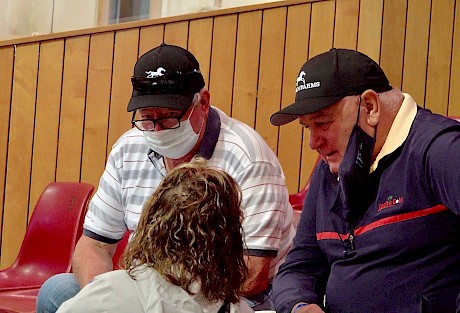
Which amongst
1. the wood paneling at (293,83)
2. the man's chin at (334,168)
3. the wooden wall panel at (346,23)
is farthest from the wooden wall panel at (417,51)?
the man's chin at (334,168)

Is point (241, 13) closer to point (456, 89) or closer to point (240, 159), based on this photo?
point (456, 89)

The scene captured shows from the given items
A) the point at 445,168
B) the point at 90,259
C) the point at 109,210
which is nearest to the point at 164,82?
the point at 109,210

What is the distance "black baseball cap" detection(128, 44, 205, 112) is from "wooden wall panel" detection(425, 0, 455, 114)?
4.81 feet

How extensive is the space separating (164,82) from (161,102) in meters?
0.07

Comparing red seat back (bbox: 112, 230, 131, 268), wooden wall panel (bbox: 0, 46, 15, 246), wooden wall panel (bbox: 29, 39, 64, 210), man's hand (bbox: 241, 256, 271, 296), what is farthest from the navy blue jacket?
wooden wall panel (bbox: 0, 46, 15, 246)

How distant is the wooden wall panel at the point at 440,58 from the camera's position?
13.1 ft

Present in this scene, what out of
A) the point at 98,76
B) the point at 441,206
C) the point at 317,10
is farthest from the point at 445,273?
the point at 98,76

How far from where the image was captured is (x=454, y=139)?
2105 mm

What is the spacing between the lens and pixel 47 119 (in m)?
5.07

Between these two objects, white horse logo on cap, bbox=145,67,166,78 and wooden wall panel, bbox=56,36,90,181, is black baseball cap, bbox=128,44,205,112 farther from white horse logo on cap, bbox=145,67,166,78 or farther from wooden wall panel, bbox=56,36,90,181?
wooden wall panel, bbox=56,36,90,181

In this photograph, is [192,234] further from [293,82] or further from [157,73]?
[293,82]

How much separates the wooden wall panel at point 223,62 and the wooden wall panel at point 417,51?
0.91 m

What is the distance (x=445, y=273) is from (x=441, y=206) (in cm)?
16

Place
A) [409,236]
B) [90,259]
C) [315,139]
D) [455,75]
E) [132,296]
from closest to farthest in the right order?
[132,296]
[409,236]
[315,139]
[90,259]
[455,75]
